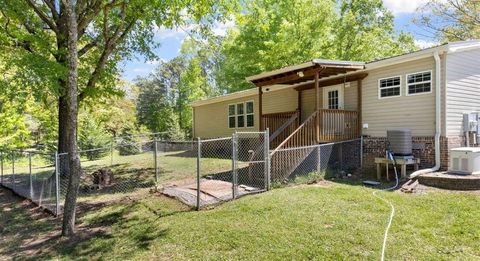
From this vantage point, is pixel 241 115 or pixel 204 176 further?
pixel 241 115

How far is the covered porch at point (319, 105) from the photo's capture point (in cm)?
1024

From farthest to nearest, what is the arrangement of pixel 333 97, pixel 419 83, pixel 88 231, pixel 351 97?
1. pixel 333 97
2. pixel 351 97
3. pixel 419 83
4. pixel 88 231

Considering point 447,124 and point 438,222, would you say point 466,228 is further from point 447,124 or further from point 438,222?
point 447,124

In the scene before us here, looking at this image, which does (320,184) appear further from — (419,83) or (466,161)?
(419,83)

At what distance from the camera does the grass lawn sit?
4.74m

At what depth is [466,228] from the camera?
5.13m

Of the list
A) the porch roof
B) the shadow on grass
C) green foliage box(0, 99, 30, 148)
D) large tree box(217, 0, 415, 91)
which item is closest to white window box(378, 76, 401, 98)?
the porch roof

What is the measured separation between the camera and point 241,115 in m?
18.2

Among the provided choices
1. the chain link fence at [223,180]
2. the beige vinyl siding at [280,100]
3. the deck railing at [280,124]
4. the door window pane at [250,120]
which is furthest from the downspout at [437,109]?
the door window pane at [250,120]

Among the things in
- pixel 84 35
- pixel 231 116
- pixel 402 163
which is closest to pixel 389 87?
pixel 402 163

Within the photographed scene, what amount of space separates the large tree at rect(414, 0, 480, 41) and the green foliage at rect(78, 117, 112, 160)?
2085 centimetres

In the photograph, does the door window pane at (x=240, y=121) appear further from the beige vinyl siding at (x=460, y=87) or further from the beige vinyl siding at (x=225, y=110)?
the beige vinyl siding at (x=460, y=87)

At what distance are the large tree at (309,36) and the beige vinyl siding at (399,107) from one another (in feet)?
28.9

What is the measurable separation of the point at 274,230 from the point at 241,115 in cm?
1292
